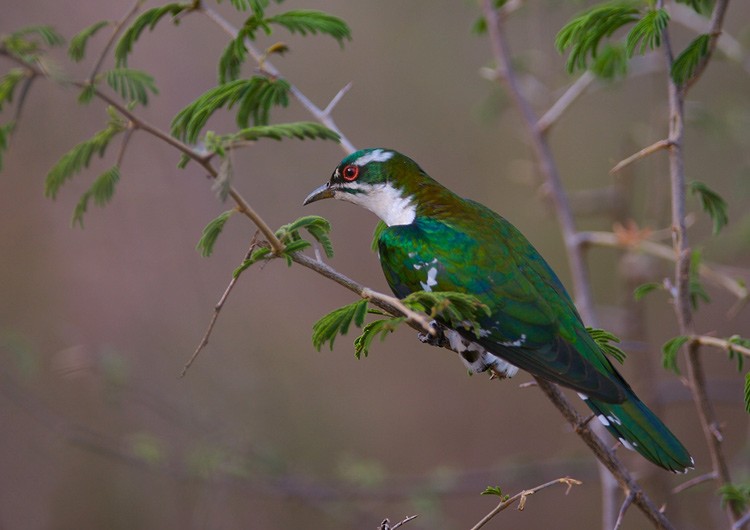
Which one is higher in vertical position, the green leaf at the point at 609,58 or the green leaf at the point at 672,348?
the green leaf at the point at 609,58

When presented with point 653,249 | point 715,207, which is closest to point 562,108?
point 653,249

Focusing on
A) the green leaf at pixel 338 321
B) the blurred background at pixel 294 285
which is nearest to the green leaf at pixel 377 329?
the green leaf at pixel 338 321

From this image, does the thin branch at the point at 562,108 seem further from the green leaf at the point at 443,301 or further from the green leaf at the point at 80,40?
the green leaf at the point at 80,40

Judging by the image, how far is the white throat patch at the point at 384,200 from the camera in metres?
3.25

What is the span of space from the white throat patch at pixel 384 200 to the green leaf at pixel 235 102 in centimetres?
57

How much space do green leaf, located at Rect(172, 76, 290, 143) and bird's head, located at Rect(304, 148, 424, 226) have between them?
54 centimetres

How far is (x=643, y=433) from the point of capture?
264 centimetres

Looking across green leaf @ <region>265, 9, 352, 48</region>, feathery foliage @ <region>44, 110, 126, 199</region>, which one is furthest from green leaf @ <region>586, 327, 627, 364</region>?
feathery foliage @ <region>44, 110, 126, 199</region>

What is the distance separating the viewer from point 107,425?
6.71 m

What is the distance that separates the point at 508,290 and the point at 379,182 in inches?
30.6

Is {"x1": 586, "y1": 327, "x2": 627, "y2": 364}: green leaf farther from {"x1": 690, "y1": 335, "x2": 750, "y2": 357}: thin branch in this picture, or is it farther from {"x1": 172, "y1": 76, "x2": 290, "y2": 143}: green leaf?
{"x1": 172, "y1": 76, "x2": 290, "y2": 143}: green leaf

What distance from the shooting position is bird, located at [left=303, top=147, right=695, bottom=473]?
2619 mm

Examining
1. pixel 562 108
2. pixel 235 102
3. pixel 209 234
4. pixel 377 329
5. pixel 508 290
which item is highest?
pixel 562 108

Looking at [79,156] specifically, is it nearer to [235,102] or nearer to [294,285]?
[235,102]
